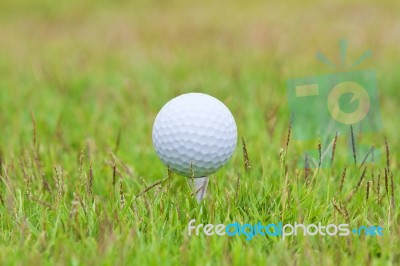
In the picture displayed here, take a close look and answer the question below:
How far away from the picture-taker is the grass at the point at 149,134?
7.28 ft

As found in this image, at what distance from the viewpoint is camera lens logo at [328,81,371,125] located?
323cm

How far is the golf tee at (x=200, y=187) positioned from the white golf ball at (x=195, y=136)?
0.17ft

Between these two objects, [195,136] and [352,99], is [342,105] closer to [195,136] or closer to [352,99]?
[352,99]

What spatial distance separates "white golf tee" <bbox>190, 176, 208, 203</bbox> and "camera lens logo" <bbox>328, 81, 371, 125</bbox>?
114 cm

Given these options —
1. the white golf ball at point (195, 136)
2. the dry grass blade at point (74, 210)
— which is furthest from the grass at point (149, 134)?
the white golf ball at point (195, 136)

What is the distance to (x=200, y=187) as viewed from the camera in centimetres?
257

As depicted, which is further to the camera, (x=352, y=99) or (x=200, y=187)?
(x=352, y=99)

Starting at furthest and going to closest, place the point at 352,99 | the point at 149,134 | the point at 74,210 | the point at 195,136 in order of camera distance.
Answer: the point at 149,134 < the point at 352,99 < the point at 195,136 < the point at 74,210

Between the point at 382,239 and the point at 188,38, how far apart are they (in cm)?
546

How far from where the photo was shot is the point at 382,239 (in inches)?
88.0

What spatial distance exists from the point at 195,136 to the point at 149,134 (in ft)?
5.23

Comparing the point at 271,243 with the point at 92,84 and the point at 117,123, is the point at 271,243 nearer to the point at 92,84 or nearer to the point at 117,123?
the point at 117,123

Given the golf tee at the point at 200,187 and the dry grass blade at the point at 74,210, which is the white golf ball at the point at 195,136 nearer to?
the golf tee at the point at 200,187

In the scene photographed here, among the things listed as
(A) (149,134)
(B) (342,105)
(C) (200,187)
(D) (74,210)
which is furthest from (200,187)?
(A) (149,134)
